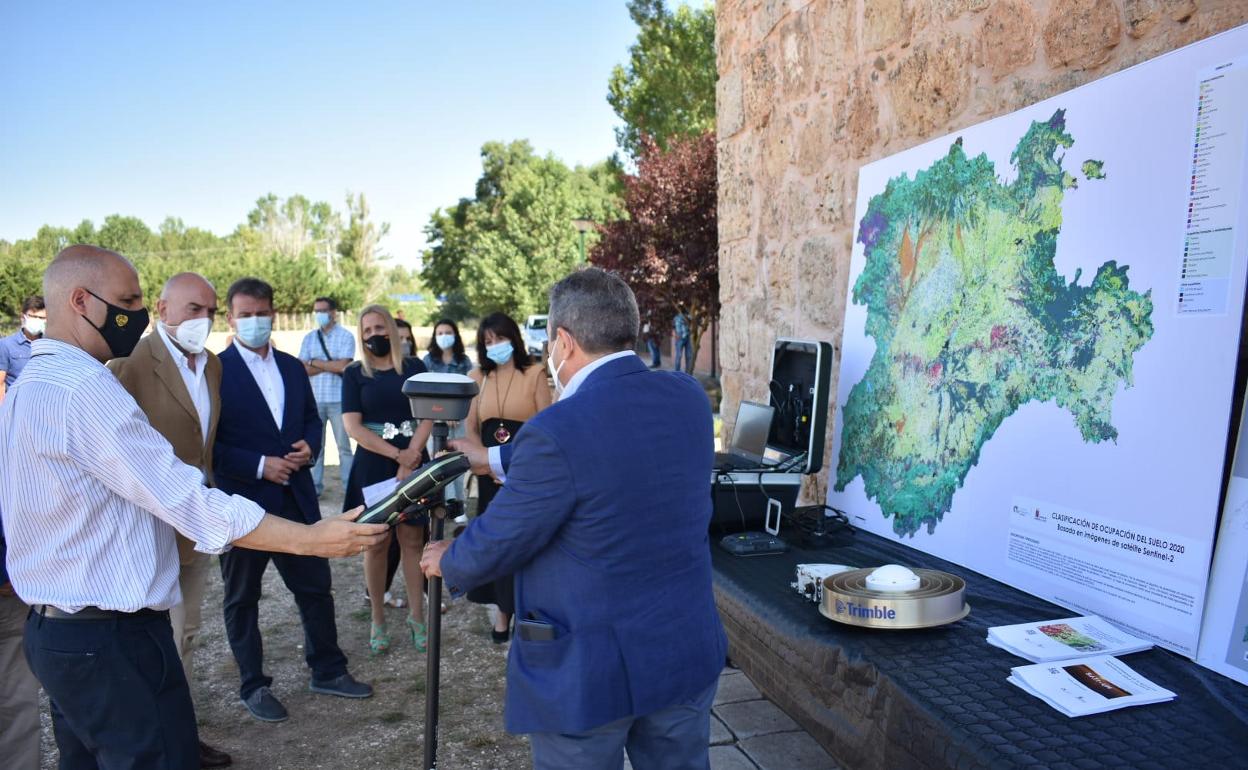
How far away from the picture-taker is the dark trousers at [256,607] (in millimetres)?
3887

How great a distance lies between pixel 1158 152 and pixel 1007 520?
4.14 feet

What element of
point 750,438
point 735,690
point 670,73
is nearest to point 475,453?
point 750,438

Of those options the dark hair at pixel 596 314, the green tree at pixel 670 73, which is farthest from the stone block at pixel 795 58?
the green tree at pixel 670 73

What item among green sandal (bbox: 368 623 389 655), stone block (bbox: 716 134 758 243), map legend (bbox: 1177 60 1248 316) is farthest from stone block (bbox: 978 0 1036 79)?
green sandal (bbox: 368 623 389 655)

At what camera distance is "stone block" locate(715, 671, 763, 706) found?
3.86m

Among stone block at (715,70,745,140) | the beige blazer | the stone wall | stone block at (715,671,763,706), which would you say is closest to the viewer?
the stone wall

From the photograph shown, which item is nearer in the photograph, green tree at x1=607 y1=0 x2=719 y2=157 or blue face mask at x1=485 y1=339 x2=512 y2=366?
blue face mask at x1=485 y1=339 x2=512 y2=366

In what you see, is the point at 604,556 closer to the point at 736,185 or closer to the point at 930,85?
the point at 930,85

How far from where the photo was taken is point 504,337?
4902mm

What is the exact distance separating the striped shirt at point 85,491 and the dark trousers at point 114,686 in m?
0.08

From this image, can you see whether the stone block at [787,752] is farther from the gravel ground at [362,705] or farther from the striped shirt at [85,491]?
the striped shirt at [85,491]

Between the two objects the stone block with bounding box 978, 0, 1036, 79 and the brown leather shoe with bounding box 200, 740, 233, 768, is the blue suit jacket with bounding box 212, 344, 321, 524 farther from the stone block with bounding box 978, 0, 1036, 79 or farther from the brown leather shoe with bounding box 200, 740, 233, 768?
the stone block with bounding box 978, 0, 1036, 79

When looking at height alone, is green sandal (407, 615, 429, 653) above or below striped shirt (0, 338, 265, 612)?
below

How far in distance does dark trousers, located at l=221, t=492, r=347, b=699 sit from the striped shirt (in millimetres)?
1712
